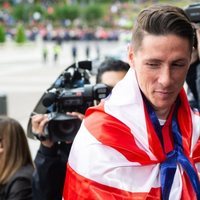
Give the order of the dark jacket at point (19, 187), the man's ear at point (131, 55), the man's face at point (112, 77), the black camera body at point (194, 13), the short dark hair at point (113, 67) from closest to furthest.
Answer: the man's ear at point (131, 55)
the black camera body at point (194, 13)
the dark jacket at point (19, 187)
the man's face at point (112, 77)
the short dark hair at point (113, 67)

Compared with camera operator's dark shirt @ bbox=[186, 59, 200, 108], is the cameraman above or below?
below

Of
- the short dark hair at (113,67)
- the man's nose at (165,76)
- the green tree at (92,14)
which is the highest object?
the man's nose at (165,76)

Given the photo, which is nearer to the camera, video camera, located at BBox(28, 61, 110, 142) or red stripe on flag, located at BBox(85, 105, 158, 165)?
red stripe on flag, located at BBox(85, 105, 158, 165)

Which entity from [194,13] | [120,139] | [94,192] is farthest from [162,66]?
[194,13]

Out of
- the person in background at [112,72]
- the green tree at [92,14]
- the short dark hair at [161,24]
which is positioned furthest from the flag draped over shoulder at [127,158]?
the green tree at [92,14]

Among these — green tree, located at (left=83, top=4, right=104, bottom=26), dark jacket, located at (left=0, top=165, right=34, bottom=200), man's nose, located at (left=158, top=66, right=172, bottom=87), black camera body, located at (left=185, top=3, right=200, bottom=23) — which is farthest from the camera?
green tree, located at (left=83, top=4, right=104, bottom=26)

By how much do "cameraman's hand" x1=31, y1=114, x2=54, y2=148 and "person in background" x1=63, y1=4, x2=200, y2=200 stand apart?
28.5 inches

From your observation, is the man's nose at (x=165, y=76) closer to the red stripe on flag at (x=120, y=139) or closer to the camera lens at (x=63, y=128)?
the red stripe on flag at (x=120, y=139)

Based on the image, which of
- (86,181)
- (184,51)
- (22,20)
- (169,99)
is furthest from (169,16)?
(22,20)

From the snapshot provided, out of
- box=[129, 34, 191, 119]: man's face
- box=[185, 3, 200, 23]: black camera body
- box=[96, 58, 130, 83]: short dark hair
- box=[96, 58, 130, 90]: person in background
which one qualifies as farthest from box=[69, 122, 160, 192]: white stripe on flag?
box=[96, 58, 130, 83]: short dark hair

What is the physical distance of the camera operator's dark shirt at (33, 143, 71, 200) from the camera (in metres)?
2.50

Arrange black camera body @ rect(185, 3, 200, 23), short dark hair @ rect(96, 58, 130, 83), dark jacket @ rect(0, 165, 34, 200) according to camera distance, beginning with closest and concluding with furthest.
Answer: black camera body @ rect(185, 3, 200, 23) → dark jacket @ rect(0, 165, 34, 200) → short dark hair @ rect(96, 58, 130, 83)

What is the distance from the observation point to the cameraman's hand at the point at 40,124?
2523 millimetres

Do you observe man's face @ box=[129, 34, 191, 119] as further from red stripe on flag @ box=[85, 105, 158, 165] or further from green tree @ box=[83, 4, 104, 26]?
green tree @ box=[83, 4, 104, 26]
